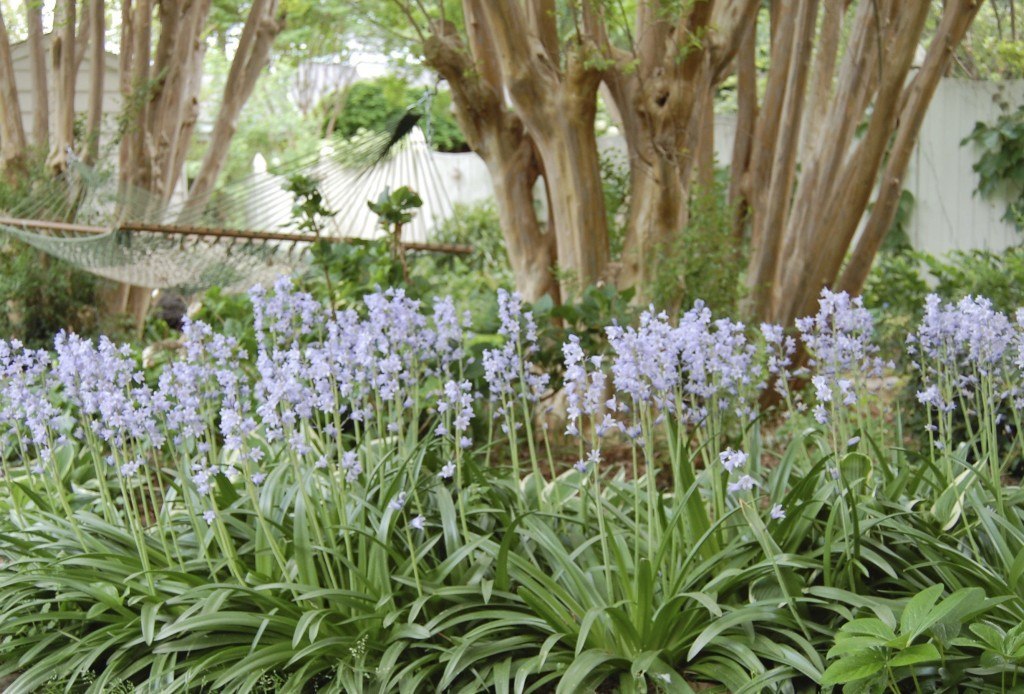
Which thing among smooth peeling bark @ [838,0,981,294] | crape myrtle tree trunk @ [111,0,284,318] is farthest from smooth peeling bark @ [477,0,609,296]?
crape myrtle tree trunk @ [111,0,284,318]

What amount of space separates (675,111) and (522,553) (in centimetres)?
261

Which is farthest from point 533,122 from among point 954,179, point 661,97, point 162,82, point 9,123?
point 954,179

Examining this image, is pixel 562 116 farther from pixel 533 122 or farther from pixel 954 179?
pixel 954 179

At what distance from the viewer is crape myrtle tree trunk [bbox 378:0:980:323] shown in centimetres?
489

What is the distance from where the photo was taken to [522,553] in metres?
2.97

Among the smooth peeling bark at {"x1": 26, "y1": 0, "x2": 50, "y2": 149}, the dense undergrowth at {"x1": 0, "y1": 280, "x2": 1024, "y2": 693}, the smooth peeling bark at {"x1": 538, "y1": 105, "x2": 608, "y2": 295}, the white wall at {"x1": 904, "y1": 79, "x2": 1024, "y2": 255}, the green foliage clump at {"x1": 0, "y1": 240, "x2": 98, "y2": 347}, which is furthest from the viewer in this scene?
the white wall at {"x1": 904, "y1": 79, "x2": 1024, "y2": 255}

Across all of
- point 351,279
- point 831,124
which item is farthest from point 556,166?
point 831,124

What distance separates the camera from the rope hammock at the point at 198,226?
18.1 ft

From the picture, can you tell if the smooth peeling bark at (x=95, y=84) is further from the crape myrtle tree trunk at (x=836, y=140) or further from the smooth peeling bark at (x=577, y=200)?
the crape myrtle tree trunk at (x=836, y=140)

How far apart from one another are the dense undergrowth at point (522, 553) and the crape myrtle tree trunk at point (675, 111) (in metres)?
1.97

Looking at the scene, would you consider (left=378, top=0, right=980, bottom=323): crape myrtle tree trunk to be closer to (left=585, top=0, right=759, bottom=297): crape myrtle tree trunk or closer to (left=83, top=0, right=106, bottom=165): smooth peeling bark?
(left=585, top=0, right=759, bottom=297): crape myrtle tree trunk

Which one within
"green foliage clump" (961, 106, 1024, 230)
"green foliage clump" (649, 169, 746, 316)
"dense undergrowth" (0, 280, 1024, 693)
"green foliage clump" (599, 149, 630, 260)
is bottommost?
"dense undergrowth" (0, 280, 1024, 693)

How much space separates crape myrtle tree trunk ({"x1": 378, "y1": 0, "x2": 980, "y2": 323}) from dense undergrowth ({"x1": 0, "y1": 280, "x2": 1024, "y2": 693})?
6.47ft

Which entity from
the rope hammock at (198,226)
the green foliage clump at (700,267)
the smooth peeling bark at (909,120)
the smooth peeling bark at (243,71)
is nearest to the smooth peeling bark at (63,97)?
the rope hammock at (198,226)
